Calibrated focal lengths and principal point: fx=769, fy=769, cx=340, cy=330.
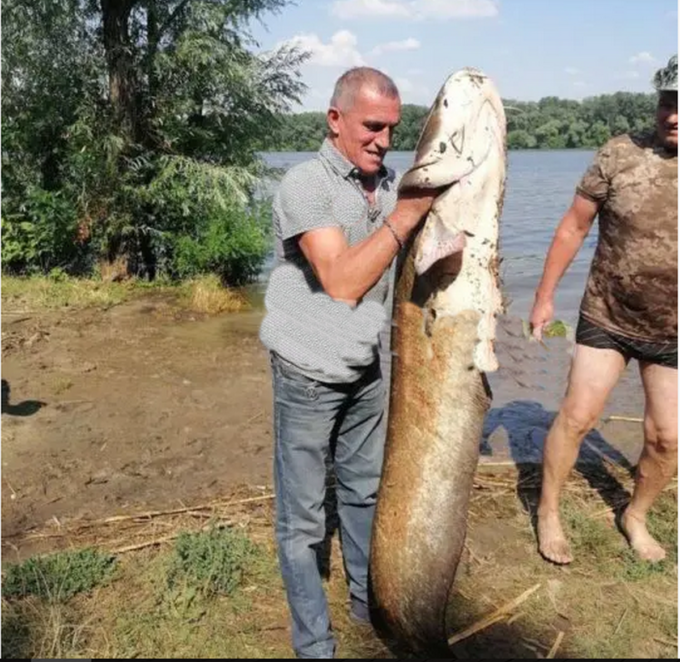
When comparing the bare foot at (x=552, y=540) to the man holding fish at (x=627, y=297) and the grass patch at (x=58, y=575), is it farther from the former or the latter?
the grass patch at (x=58, y=575)

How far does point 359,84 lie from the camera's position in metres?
2.83

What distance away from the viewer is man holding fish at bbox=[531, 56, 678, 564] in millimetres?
3990

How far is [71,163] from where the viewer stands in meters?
14.7

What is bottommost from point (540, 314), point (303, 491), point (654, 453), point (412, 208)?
point (654, 453)

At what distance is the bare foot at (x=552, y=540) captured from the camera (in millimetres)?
4551

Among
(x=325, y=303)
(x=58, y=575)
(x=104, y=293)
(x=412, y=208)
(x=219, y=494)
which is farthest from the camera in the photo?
(x=104, y=293)

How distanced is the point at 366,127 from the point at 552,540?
291 centimetres

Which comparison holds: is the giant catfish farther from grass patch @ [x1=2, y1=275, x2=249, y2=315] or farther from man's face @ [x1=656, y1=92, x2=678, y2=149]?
grass patch @ [x1=2, y1=275, x2=249, y2=315]

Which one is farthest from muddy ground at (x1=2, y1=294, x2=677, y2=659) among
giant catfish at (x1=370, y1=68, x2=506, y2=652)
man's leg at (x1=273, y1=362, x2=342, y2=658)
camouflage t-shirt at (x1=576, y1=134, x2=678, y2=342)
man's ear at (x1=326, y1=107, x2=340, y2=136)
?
man's ear at (x1=326, y1=107, x2=340, y2=136)

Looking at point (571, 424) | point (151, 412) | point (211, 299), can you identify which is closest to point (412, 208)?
point (571, 424)

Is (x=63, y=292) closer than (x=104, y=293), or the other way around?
(x=63, y=292)

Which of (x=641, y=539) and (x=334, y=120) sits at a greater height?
(x=334, y=120)

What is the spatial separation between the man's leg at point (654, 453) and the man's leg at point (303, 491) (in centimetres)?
205

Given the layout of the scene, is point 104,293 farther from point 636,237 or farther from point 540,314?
point 636,237
